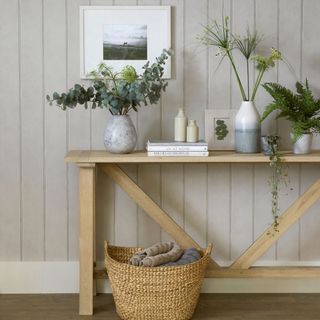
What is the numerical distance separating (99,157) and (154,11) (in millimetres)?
821

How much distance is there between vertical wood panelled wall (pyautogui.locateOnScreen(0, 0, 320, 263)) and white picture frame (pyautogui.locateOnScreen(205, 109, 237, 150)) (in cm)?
6

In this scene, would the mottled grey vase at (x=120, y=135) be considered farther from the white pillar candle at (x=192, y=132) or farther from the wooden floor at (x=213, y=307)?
the wooden floor at (x=213, y=307)

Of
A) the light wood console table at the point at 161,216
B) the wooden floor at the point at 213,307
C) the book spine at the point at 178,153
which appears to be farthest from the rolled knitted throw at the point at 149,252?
the book spine at the point at 178,153

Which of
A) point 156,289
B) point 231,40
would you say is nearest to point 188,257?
point 156,289

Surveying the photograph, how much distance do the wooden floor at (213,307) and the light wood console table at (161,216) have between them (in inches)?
5.3

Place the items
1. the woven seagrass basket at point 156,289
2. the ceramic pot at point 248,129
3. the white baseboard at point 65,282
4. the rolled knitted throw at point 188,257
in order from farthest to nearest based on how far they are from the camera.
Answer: the white baseboard at point 65,282
the ceramic pot at point 248,129
the rolled knitted throw at point 188,257
the woven seagrass basket at point 156,289

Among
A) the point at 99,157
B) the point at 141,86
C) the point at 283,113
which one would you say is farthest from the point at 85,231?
the point at 283,113

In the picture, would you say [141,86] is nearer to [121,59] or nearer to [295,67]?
[121,59]

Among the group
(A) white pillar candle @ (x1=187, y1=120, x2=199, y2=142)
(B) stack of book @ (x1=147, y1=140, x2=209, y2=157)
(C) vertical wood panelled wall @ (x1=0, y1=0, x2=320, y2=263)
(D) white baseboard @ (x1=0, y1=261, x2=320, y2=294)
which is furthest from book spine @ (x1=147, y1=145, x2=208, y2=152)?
(D) white baseboard @ (x1=0, y1=261, x2=320, y2=294)

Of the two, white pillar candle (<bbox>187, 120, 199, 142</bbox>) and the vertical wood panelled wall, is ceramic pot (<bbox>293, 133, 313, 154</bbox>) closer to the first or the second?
the vertical wood panelled wall

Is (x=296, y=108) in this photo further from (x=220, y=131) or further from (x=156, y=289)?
Answer: (x=156, y=289)

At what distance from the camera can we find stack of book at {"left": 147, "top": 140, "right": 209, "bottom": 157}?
3053 mm

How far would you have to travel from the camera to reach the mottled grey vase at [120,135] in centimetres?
309

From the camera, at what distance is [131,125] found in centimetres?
313
